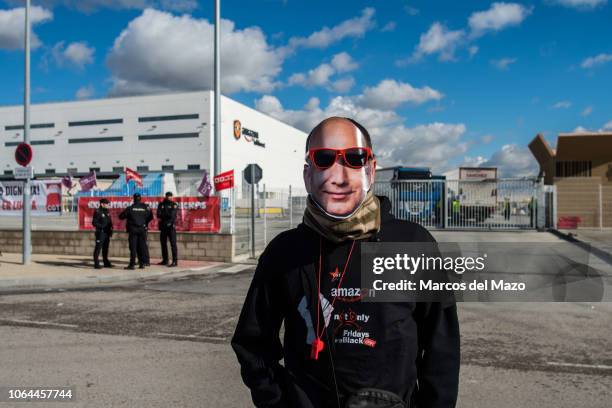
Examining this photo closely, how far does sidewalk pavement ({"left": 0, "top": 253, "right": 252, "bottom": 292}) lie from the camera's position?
1054 cm

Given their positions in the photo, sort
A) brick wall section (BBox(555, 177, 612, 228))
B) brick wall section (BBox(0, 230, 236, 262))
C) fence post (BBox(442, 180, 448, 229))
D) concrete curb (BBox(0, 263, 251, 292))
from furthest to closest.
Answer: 1. fence post (BBox(442, 180, 448, 229))
2. brick wall section (BBox(555, 177, 612, 228))
3. brick wall section (BBox(0, 230, 236, 262))
4. concrete curb (BBox(0, 263, 251, 292))

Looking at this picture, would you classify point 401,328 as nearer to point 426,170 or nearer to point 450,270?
point 450,270

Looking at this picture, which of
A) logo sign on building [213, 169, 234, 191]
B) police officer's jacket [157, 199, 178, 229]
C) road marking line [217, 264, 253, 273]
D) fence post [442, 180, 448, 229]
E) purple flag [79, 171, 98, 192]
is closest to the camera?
road marking line [217, 264, 253, 273]

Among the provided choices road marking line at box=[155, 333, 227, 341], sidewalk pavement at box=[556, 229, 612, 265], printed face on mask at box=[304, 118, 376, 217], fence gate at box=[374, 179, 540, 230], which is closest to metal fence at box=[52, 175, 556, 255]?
fence gate at box=[374, 179, 540, 230]

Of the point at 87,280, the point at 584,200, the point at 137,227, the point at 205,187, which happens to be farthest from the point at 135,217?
the point at 584,200

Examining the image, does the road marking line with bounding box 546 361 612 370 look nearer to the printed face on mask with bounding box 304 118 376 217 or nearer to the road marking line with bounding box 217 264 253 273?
the printed face on mask with bounding box 304 118 376 217

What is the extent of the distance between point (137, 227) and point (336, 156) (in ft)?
37.3

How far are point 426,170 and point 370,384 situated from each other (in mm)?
26738

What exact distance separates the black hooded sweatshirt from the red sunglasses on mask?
23 centimetres

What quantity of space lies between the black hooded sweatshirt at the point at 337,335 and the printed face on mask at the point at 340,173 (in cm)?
A: 16

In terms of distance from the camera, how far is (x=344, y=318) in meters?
1.70

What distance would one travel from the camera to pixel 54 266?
12.8 metres

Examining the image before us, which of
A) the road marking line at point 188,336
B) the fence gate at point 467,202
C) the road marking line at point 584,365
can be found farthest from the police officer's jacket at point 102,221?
the fence gate at point 467,202

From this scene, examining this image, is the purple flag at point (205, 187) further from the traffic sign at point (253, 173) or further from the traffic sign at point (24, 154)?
the traffic sign at point (24, 154)
